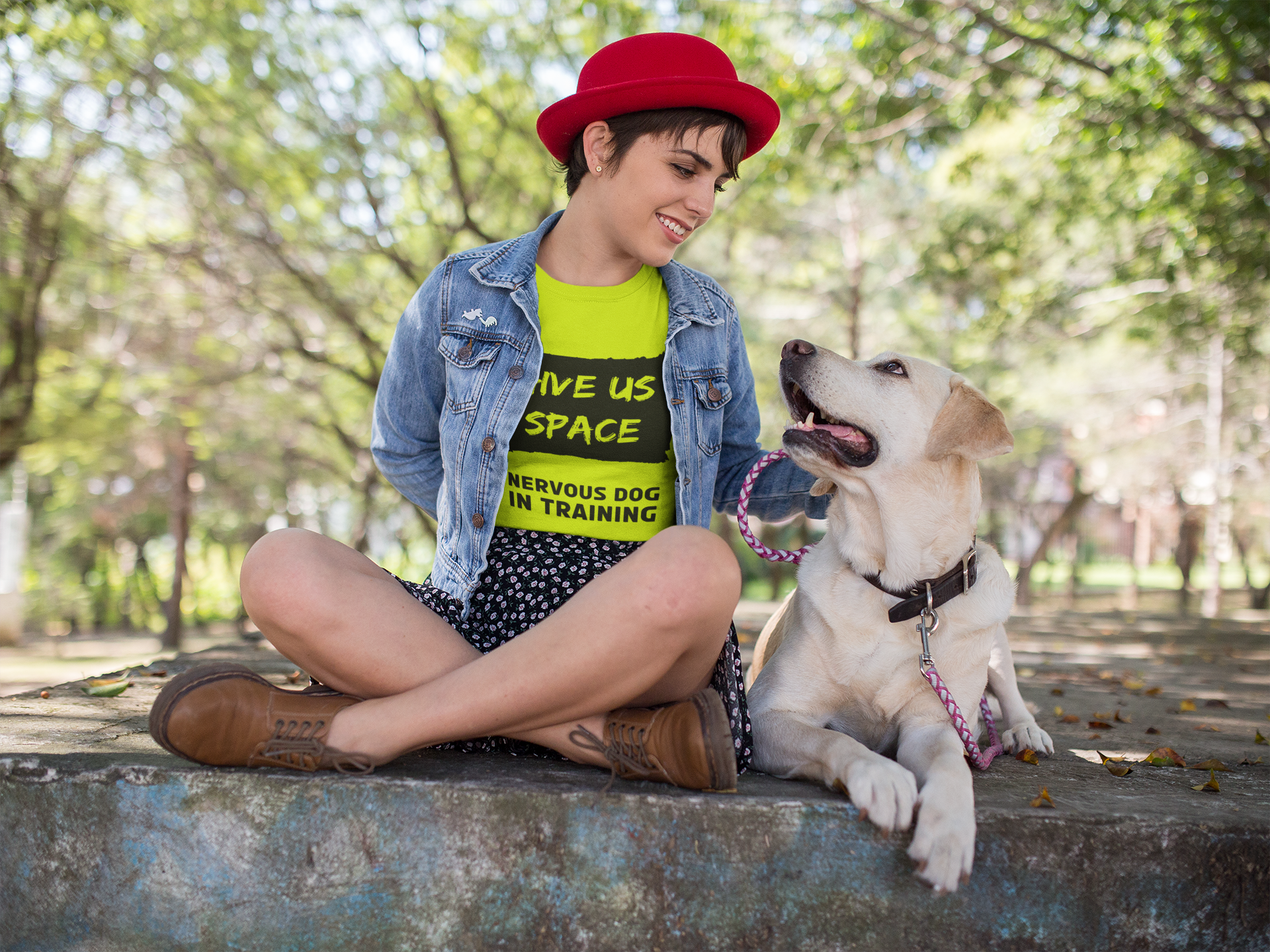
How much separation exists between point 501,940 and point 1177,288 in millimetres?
14046

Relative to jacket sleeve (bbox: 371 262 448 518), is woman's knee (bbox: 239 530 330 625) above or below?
below

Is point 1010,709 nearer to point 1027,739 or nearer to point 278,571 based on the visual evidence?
point 1027,739

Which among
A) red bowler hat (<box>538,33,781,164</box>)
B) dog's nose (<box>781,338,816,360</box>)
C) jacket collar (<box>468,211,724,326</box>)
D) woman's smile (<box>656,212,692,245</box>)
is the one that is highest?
red bowler hat (<box>538,33,781,164</box>)

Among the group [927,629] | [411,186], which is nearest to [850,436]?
[927,629]

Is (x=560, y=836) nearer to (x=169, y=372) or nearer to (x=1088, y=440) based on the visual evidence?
(x=169, y=372)

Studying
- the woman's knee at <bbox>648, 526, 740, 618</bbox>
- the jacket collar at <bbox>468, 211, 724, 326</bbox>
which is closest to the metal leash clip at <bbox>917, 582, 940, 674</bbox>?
the woman's knee at <bbox>648, 526, 740, 618</bbox>

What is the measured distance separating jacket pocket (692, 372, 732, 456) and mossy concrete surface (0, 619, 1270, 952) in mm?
1157

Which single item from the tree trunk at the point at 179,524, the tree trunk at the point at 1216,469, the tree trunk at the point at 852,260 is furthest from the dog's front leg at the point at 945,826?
the tree trunk at the point at 1216,469

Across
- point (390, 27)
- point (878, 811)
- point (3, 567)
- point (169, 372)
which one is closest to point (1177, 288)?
point (390, 27)

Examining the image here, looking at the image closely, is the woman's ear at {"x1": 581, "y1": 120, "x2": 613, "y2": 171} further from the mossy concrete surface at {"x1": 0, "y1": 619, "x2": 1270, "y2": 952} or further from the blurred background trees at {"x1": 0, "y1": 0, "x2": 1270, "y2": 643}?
the blurred background trees at {"x1": 0, "y1": 0, "x2": 1270, "y2": 643}

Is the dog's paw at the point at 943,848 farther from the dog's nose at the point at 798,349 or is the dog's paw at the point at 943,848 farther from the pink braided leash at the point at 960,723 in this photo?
the dog's nose at the point at 798,349

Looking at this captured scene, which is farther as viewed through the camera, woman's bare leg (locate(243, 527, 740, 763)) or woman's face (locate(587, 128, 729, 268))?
woman's face (locate(587, 128, 729, 268))

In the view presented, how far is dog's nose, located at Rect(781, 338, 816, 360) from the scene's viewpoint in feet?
9.15

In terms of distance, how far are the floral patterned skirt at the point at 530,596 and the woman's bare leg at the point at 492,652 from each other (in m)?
0.25
